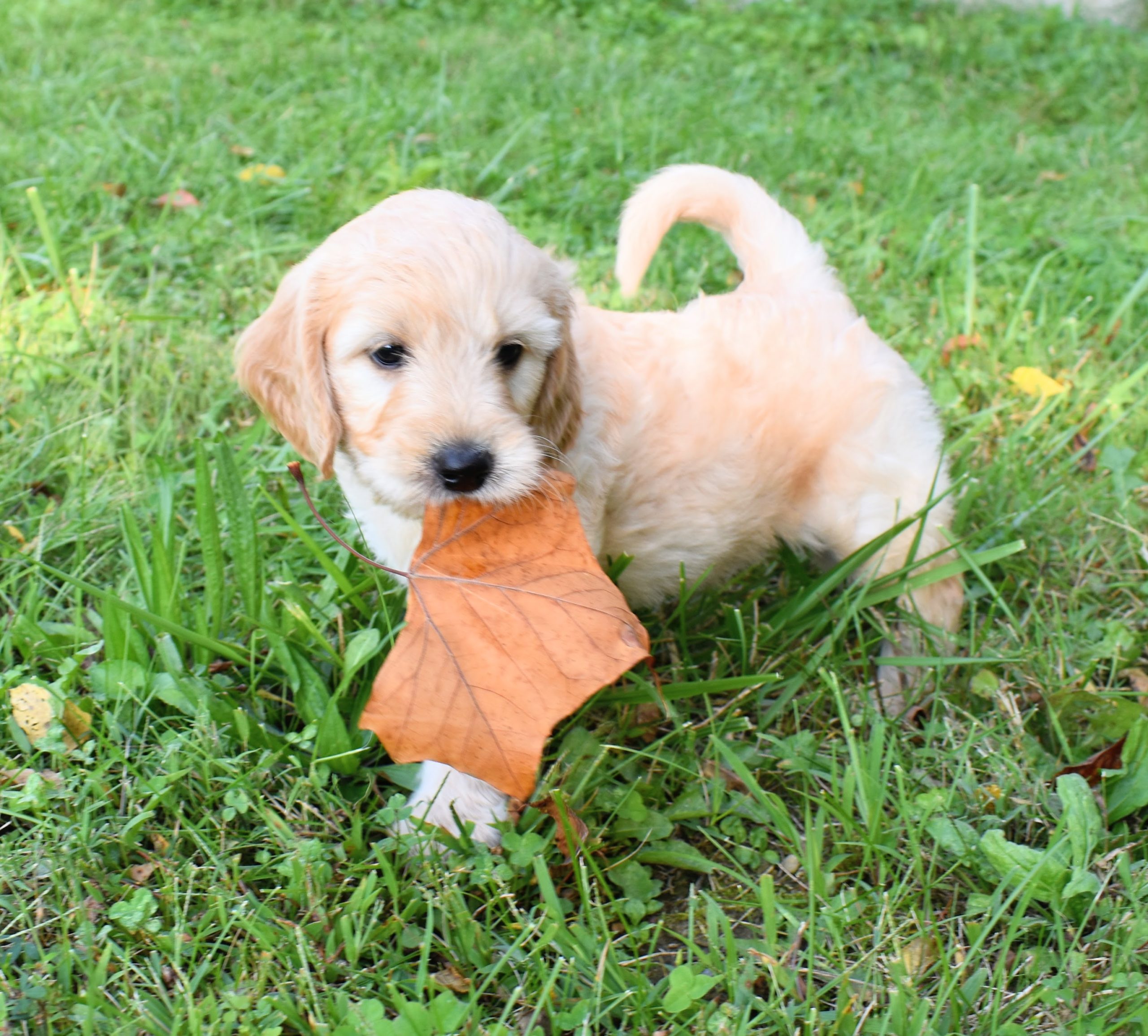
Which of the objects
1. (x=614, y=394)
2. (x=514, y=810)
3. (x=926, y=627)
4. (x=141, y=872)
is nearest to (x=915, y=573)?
(x=926, y=627)

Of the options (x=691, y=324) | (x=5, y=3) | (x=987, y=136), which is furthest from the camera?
(x=5, y=3)

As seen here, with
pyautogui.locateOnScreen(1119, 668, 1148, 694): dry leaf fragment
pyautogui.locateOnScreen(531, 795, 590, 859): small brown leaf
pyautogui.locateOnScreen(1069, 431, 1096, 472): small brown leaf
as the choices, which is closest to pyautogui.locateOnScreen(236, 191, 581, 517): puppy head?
pyautogui.locateOnScreen(531, 795, 590, 859): small brown leaf

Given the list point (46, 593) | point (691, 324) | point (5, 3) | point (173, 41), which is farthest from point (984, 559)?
point (5, 3)

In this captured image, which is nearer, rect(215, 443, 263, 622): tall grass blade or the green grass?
the green grass

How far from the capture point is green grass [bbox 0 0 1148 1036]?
1.53 meters

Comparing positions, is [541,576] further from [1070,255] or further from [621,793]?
[1070,255]

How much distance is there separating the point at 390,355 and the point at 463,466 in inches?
11.3

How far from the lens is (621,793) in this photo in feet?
6.04

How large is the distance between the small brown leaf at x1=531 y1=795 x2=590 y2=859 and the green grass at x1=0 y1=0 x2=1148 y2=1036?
1.2 inches

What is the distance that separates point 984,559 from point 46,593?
6.98 ft

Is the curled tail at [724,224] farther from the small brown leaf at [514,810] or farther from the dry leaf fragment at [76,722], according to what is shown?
the dry leaf fragment at [76,722]

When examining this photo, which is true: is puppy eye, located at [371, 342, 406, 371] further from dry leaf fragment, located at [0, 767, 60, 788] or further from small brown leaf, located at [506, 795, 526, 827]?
dry leaf fragment, located at [0, 767, 60, 788]

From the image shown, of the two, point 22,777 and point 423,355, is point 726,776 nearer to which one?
point 423,355

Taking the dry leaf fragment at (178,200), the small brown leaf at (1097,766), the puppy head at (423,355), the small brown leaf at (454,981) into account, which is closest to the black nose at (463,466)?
the puppy head at (423,355)
